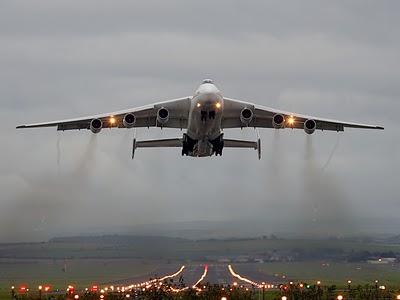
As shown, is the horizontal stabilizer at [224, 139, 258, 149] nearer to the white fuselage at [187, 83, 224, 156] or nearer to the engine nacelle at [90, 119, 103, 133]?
the white fuselage at [187, 83, 224, 156]

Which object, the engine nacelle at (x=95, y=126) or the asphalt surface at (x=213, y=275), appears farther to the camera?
the asphalt surface at (x=213, y=275)

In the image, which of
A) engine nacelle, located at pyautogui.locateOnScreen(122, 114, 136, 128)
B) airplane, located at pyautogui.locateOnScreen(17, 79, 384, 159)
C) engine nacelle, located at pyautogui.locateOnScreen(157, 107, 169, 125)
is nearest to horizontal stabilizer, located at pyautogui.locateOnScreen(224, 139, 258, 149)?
airplane, located at pyautogui.locateOnScreen(17, 79, 384, 159)

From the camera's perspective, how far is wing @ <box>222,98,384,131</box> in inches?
1900

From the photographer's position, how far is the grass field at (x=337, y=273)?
70.3m

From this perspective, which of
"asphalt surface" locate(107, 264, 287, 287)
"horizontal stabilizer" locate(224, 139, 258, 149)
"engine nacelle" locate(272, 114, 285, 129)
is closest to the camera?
"engine nacelle" locate(272, 114, 285, 129)

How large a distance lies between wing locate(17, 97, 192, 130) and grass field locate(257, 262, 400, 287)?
24.3 m

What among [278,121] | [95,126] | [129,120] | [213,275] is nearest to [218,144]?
[278,121]

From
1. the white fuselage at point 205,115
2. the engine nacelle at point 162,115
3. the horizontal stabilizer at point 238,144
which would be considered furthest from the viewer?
the horizontal stabilizer at point 238,144

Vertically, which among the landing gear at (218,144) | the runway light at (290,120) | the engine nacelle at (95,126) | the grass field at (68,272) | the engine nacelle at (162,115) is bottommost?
the grass field at (68,272)

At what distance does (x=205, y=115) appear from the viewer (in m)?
44.4

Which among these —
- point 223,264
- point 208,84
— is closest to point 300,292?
point 208,84

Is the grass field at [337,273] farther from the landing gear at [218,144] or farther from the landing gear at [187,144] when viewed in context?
the landing gear at [187,144]

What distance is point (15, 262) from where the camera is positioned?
7431 cm

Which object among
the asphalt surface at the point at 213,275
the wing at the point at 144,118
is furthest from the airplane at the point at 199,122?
the asphalt surface at the point at 213,275
